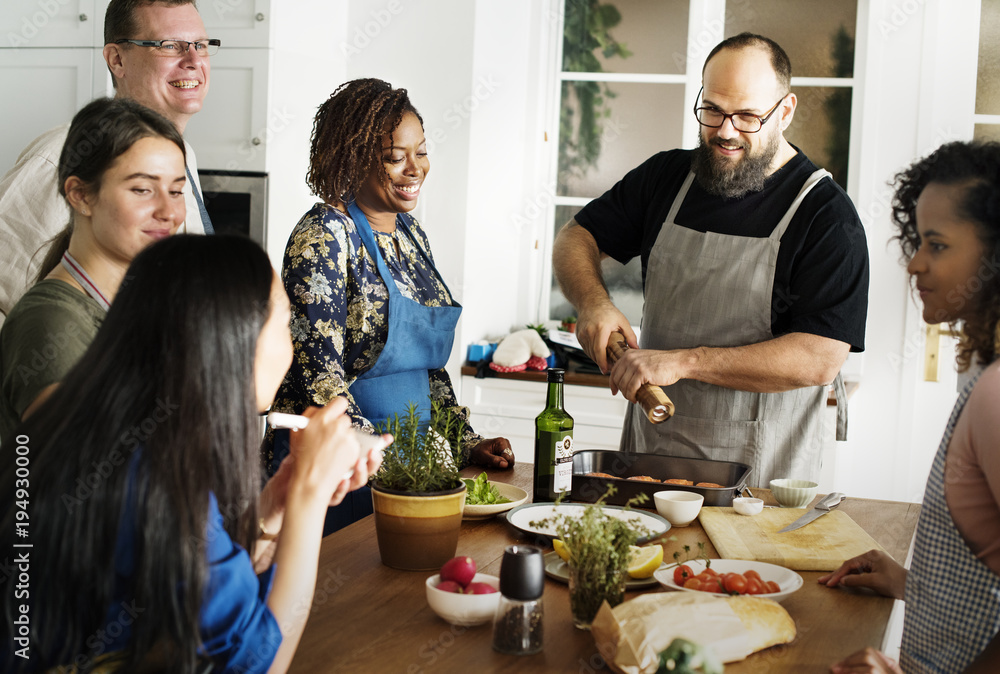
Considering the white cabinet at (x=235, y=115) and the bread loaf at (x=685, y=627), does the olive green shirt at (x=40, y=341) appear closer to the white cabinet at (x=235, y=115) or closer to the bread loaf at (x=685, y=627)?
the bread loaf at (x=685, y=627)

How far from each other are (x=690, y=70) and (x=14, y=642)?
3332 millimetres

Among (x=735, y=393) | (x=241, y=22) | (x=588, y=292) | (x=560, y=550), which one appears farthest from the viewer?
(x=241, y=22)

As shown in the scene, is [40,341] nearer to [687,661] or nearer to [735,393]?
[687,661]

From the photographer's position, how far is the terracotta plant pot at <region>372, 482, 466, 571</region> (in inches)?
48.3

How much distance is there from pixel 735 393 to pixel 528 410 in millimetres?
1508

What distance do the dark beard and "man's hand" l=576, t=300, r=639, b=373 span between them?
1.27 ft

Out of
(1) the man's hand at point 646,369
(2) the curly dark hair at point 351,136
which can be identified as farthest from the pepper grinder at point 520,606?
(2) the curly dark hair at point 351,136

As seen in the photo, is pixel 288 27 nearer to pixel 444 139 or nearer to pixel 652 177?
pixel 444 139

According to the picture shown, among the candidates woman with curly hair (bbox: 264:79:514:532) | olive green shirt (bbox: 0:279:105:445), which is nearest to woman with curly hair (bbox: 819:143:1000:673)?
woman with curly hair (bbox: 264:79:514:532)

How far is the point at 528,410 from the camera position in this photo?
341 centimetres

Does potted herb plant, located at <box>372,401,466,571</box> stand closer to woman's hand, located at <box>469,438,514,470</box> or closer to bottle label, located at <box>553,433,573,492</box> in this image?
bottle label, located at <box>553,433,573,492</box>

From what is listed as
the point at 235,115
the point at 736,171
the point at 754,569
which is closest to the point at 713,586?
the point at 754,569

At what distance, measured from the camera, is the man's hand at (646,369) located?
5.58 feet

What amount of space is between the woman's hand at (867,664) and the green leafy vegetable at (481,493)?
68 cm
